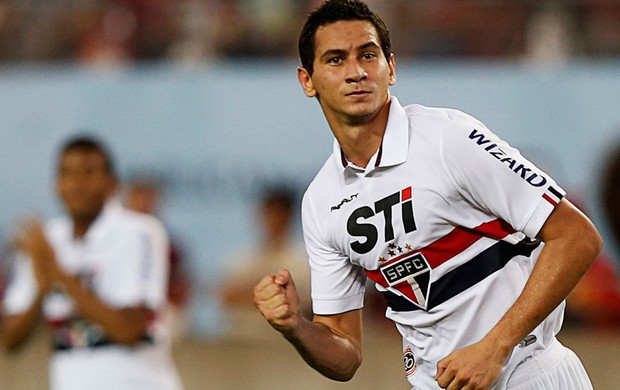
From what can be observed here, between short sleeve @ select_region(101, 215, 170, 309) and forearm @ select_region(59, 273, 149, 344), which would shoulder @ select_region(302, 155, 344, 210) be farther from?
short sleeve @ select_region(101, 215, 170, 309)

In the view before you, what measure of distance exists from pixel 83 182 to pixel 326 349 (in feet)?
8.88

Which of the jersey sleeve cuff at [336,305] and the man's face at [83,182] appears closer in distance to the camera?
the jersey sleeve cuff at [336,305]

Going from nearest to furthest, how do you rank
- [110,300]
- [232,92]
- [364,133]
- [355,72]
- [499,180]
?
[499,180], [355,72], [364,133], [110,300], [232,92]

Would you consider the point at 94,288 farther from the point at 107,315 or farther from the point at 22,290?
the point at 22,290

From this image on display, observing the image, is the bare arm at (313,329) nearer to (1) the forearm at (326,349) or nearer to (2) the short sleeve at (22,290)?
(1) the forearm at (326,349)

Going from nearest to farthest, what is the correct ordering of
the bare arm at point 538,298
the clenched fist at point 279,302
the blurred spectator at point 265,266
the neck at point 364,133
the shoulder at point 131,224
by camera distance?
1. the bare arm at point 538,298
2. the clenched fist at point 279,302
3. the neck at point 364,133
4. the shoulder at point 131,224
5. the blurred spectator at point 265,266

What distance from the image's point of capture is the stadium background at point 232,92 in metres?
9.54

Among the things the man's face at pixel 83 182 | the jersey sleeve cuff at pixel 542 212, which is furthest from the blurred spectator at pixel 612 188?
the jersey sleeve cuff at pixel 542 212

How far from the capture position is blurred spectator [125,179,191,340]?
30.6 feet

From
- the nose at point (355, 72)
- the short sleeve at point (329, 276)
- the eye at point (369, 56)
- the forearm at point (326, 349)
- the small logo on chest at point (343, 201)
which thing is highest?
the eye at point (369, 56)

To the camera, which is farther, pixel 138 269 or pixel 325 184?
pixel 138 269

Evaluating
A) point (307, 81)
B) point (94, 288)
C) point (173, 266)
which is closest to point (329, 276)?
point (307, 81)

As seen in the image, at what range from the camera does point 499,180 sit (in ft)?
12.6

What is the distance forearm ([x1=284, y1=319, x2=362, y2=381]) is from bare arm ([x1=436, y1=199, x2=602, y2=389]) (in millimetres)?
586
